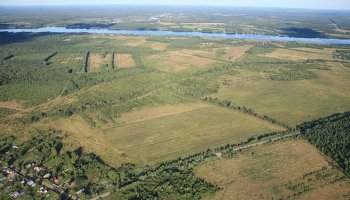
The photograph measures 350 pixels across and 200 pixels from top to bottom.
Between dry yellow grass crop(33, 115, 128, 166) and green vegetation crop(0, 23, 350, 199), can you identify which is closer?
green vegetation crop(0, 23, 350, 199)

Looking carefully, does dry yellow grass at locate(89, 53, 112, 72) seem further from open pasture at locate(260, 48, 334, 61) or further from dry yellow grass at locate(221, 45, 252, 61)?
open pasture at locate(260, 48, 334, 61)

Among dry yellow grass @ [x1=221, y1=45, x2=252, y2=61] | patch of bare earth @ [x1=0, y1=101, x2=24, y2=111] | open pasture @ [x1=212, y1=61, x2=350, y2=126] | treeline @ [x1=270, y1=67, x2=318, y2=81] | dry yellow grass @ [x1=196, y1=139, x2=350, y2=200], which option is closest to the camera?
dry yellow grass @ [x1=196, y1=139, x2=350, y2=200]

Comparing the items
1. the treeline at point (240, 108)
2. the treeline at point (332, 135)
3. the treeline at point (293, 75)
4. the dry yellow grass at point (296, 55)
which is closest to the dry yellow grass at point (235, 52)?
the dry yellow grass at point (296, 55)

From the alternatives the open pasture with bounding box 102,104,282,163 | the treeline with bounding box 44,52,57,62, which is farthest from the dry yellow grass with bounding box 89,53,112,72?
the open pasture with bounding box 102,104,282,163

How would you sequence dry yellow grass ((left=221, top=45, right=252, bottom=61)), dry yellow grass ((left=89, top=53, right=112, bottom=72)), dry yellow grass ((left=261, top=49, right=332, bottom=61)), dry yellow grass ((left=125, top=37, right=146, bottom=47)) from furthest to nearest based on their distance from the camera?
dry yellow grass ((left=125, top=37, right=146, bottom=47)) → dry yellow grass ((left=261, top=49, right=332, bottom=61)) → dry yellow grass ((left=221, top=45, right=252, bottom=61)) → dry yellow grass ((left=89, top=53, right=112, bottom=72))

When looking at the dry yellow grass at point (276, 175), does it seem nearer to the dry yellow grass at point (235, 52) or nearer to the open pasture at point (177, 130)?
the open pasture at point (177, 130)

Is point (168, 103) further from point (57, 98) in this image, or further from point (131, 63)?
point (131, 63)

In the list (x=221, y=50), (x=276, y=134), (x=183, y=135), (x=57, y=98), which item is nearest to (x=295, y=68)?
(x=221, y=50)
